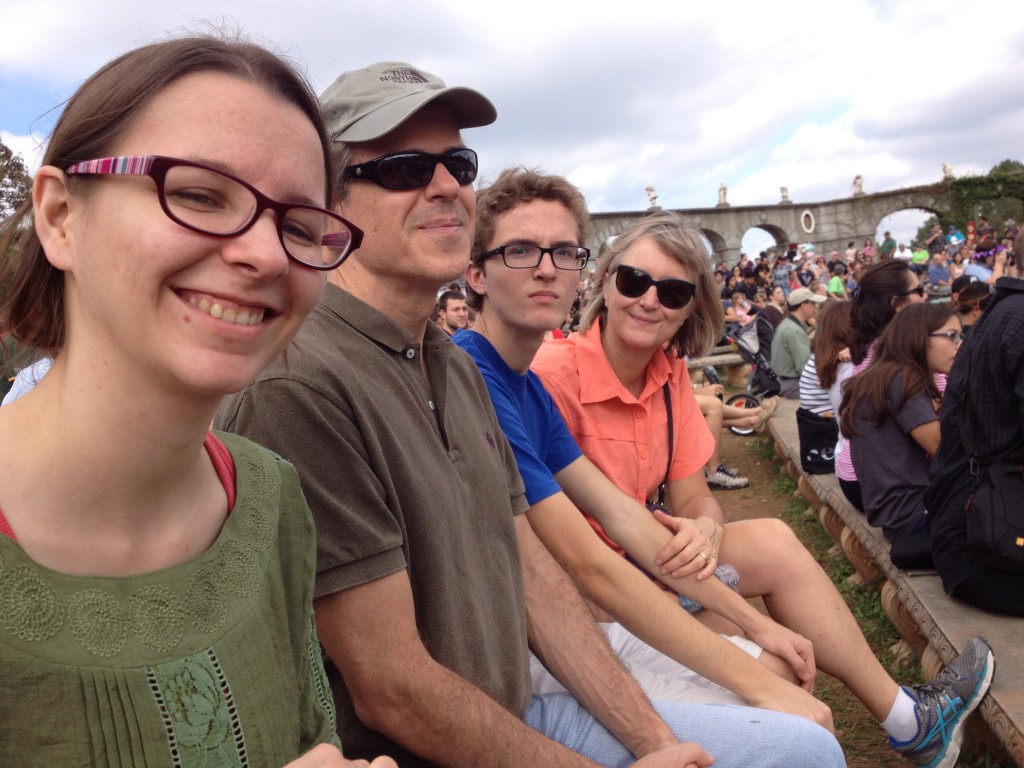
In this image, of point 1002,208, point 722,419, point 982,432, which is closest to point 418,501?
point 982,432

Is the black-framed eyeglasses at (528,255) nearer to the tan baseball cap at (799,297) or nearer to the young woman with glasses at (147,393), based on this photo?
the young woman with glasses at (147,393)

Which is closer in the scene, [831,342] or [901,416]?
[901,416]

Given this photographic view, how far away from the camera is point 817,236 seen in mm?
36094

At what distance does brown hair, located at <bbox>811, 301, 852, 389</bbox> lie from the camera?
523cm

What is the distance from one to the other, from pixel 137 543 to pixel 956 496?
3.13 metres

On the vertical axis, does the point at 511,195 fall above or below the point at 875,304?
above

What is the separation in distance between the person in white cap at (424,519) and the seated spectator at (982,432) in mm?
1499

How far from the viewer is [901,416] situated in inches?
155

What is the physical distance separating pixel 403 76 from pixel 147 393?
119 centimetres

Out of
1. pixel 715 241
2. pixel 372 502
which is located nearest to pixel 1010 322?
pixel 372 502

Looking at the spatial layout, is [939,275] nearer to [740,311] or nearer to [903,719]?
[740,311]

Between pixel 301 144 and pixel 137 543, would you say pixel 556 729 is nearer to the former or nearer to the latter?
pixel 137 543

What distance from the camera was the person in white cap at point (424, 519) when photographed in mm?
1477

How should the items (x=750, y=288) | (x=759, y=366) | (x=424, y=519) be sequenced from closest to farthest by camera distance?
(x=424, y=519) → (x=759, y=366) → (x=750, y=288)
